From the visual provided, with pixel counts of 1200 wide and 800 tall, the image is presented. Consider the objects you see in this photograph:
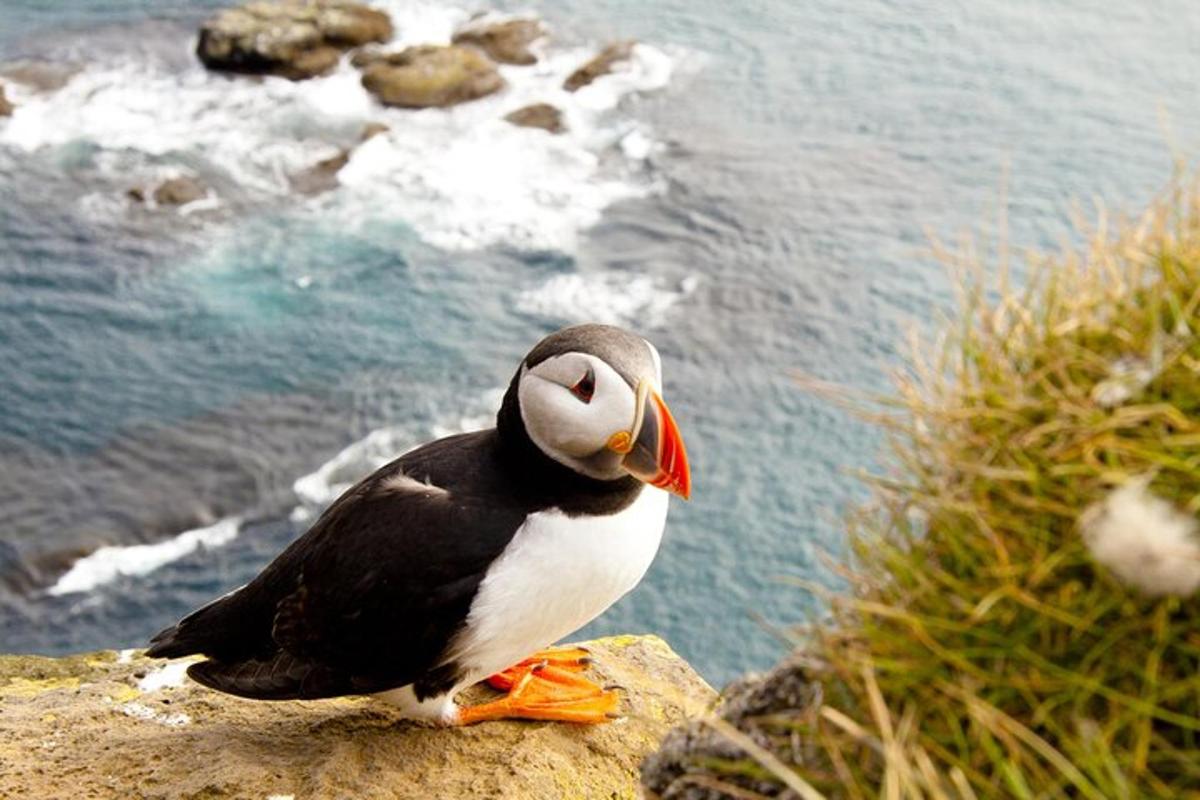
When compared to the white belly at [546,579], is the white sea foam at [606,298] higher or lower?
lower

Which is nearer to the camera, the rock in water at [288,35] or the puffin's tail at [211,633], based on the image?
the puffin's tail at [211,633]

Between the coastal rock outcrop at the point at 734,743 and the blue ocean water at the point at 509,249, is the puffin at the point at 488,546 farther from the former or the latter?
the blue ocean water at the point at 509,249

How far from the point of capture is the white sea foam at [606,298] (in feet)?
77.4

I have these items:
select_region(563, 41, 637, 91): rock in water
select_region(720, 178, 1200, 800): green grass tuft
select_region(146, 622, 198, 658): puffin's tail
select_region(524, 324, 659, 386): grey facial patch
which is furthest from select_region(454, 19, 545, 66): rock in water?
select_region(720, 178, 1200, 800): green grass tuft

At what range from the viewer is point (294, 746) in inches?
214

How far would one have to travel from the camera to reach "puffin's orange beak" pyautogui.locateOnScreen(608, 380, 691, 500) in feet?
16.2

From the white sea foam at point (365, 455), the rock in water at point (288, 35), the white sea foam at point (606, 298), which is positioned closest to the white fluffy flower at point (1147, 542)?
the white sea foam at point (365, 455)

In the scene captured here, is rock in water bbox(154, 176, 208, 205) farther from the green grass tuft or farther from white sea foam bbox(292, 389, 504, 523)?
the green grass tuft

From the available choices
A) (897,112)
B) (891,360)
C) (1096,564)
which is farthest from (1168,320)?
(897,112)

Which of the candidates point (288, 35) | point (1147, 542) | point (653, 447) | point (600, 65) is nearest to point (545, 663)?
point (653, 447)

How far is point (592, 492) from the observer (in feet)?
17.1

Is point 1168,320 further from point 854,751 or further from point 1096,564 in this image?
point 854,751

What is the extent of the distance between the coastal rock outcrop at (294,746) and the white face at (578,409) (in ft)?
2.90

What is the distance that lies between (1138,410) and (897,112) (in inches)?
1104
